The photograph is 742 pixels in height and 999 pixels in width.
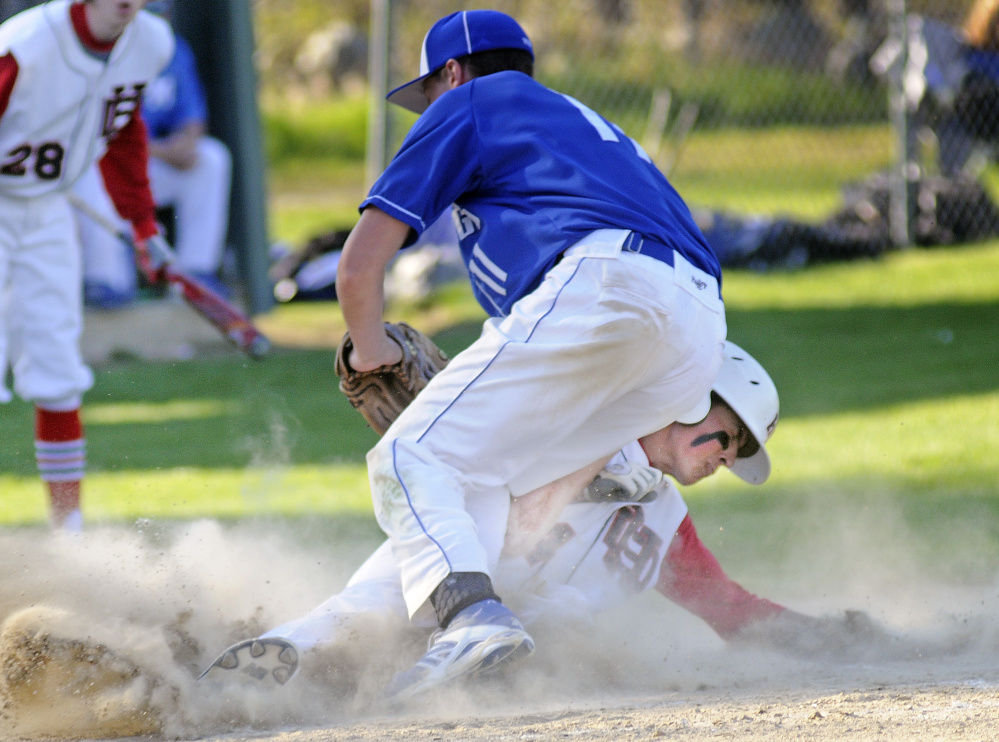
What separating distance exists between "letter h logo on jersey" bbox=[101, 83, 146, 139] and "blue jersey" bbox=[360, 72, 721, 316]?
2.16 metres

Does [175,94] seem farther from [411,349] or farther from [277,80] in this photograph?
[277,80]

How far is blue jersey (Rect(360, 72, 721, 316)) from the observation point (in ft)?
9.68

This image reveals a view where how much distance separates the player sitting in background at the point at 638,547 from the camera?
3.29 meters

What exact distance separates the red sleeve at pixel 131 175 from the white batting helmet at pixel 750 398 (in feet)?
8.69

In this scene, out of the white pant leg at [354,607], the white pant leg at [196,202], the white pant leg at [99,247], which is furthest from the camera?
the white pant leg at [196,202]

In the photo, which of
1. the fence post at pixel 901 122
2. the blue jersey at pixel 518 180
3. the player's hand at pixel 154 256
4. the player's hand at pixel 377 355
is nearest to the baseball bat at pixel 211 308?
the player's hand at pixel 154 256

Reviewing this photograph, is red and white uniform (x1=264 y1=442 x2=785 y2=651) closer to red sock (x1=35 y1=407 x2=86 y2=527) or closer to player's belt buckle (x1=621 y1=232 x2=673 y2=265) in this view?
player's belt buckle (x1=621 y1=232 x2=673 y2=265)

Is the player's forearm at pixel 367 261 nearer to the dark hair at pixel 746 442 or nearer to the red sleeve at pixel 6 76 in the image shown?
the dark hair at pixel 746 442

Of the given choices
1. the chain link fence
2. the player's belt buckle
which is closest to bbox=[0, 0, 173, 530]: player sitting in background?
the player's belt buckle

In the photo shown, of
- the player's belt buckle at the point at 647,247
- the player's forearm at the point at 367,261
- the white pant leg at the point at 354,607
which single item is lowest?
the white pant leg at the point at 354,607

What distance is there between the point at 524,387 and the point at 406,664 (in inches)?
33.1

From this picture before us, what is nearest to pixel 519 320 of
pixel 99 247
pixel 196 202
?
pixel 99 247

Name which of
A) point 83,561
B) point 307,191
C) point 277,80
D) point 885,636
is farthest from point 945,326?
point 277,80

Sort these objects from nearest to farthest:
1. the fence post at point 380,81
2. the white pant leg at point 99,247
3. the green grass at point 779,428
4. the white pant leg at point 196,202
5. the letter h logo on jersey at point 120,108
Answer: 1. the letter h logo on jersey at point 120,108
2. the green grass at point 779,428
3. the white pant leg at point 99,247
4. the fence post at point 380,81
5. the white pant leg at point 196,202
